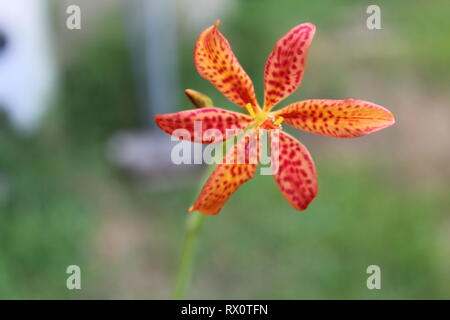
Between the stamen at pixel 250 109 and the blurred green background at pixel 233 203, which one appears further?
the blurred green background at pixel 233 203

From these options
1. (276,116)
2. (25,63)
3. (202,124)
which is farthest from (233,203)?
(202,124)

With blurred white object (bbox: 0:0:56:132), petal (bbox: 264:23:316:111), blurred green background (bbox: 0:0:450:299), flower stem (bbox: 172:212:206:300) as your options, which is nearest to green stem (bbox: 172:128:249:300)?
flower stem (bbox: 172:212:206:300)

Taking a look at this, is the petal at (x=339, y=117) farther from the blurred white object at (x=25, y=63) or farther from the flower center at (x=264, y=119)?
the blurred white object at (x=25, y=63)

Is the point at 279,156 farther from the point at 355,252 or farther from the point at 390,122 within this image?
the point at 355,252

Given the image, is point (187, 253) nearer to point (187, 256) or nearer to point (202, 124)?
point (187, 256)

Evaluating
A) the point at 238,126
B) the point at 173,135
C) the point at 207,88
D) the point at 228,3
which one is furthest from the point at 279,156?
the point at 228,3

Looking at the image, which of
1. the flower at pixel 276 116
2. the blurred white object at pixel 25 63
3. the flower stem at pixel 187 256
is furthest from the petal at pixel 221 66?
the blurred white object at pixel 25 63
